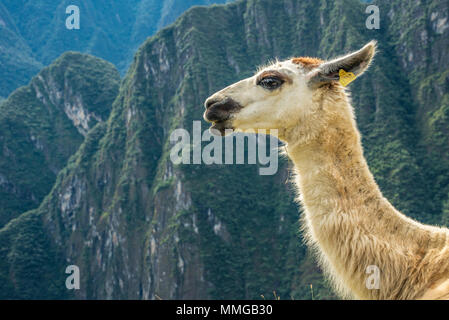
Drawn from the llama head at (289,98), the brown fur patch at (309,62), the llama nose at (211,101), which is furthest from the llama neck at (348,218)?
the llama nose at (211,101)

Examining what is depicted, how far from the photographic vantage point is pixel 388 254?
119 inches

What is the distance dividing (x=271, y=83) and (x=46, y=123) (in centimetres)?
11552

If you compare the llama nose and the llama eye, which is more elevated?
the llama eye

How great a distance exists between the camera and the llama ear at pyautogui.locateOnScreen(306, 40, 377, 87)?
3245mm

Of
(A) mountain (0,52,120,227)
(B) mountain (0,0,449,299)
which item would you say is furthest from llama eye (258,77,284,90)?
(A) mountain (0,52,120,227)

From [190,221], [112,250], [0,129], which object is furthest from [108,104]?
[190,221]

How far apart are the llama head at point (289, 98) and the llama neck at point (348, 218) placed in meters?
0.19

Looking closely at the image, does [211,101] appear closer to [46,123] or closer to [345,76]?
[345,76]

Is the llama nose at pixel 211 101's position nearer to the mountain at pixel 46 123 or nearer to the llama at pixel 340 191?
the llama at pixel 340 191

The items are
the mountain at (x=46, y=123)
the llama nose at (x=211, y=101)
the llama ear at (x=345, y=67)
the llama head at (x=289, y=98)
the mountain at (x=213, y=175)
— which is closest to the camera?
the llama ear at (x=345, y=67)

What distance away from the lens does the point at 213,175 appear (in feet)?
242

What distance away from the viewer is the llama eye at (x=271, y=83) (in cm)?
376

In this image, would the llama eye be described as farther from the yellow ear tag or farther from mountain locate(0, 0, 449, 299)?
mountain locate(0, 0, 449, 299)

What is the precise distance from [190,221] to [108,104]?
173ft
